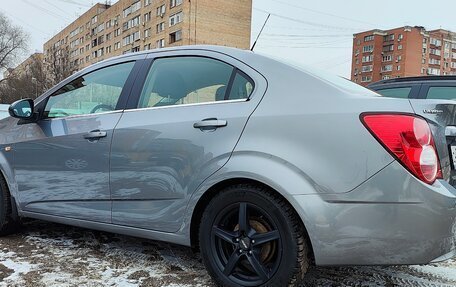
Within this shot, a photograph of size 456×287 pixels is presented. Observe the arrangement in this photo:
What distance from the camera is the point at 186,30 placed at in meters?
54.2

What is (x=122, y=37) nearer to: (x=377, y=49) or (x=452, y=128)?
(x=377, y=49)

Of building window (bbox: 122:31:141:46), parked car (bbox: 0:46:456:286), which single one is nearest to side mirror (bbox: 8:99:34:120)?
parked car (bbox: 0:46:456:286)

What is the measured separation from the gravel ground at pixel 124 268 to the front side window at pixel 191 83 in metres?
1.16

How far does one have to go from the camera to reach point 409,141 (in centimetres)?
211

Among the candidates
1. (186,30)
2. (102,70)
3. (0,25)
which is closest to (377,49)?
(186,30)

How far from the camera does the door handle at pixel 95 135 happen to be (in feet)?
10.0

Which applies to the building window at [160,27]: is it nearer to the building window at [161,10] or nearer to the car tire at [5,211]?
the building window at [161,10]

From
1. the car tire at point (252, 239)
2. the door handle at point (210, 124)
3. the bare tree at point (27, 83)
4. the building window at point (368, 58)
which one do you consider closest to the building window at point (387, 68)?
the building window at point (368, 58)

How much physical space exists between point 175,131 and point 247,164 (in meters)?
0.57

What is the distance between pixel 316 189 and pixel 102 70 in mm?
2048

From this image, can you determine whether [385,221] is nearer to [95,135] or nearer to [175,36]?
[95,135]

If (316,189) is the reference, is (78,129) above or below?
above

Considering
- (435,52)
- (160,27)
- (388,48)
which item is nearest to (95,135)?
(160,27)

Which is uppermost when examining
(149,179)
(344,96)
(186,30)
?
(186,30)
